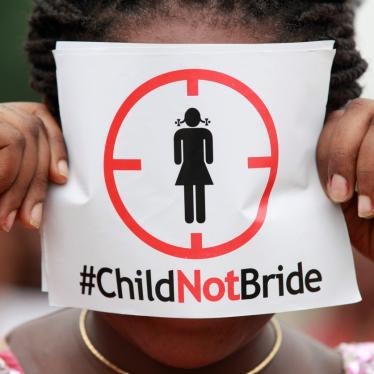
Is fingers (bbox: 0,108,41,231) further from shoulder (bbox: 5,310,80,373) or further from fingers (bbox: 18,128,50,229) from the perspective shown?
shoulder (bbox: 5,310,80,373)

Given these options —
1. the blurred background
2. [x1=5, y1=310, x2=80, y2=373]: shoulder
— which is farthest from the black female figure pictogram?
the blurred background

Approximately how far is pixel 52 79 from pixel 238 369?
538 mm

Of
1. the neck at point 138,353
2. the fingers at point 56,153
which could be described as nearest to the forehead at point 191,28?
the fingers at point 56,153

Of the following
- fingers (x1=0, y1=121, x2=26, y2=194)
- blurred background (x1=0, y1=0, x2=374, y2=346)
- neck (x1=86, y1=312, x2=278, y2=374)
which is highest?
fingers (x1=0, y1=121, x2=26, y2=194)

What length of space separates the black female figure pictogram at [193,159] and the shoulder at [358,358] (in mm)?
511

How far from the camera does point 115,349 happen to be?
4.46ft

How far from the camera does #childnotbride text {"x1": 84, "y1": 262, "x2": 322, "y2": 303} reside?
115 centimetres

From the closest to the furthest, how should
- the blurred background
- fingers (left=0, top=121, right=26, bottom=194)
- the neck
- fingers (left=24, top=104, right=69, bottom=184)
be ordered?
fingers (left=0, top=121, right=26, bottom=194) < fingers (left=24, top=104, right=69, bottom=184) < the neck < the blurred background

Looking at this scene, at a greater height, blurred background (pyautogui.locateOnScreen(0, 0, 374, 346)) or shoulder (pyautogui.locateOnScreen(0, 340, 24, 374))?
shoulder (pyautogui.locateOnScreen(0, 340, 24, 374))

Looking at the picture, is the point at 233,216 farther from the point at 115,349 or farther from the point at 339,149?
the point at 115,349

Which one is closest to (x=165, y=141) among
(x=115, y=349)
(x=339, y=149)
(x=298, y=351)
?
(x=339, y=149)

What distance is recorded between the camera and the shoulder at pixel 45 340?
4.52 feet

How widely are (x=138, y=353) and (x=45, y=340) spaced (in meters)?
0.18

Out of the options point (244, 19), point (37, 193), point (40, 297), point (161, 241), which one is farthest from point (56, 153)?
point (40, 297)
